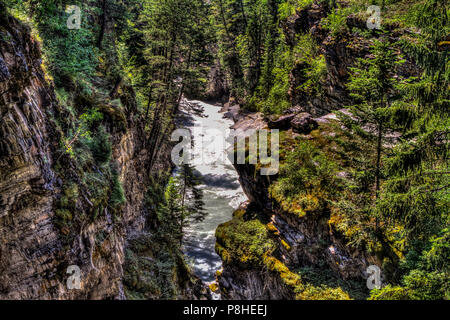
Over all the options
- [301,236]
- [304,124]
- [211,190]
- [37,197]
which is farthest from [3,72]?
[211,190]

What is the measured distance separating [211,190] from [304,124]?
1338 cm

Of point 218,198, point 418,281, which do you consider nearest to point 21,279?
point 418,281

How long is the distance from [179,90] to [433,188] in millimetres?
17404

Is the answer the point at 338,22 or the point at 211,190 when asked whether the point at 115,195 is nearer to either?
the point at 338,22

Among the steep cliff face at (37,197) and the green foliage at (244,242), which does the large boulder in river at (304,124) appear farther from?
the steep cliff face at (37,197)

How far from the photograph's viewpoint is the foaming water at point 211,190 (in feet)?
62.4

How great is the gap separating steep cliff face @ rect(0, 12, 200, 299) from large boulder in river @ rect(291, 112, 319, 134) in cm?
1141

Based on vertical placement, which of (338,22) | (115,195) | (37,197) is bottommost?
(115,195)

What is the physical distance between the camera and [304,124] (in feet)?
50.7

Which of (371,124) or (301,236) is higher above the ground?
(371,124)

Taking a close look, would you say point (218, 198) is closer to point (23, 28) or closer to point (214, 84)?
point (23, 28)

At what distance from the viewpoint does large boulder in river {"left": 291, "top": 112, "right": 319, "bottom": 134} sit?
50.6 ft

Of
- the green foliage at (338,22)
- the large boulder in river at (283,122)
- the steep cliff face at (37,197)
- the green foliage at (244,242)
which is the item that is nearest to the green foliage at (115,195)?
the steep cliff face at (37,197)

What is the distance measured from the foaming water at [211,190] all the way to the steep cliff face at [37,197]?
10.9m
